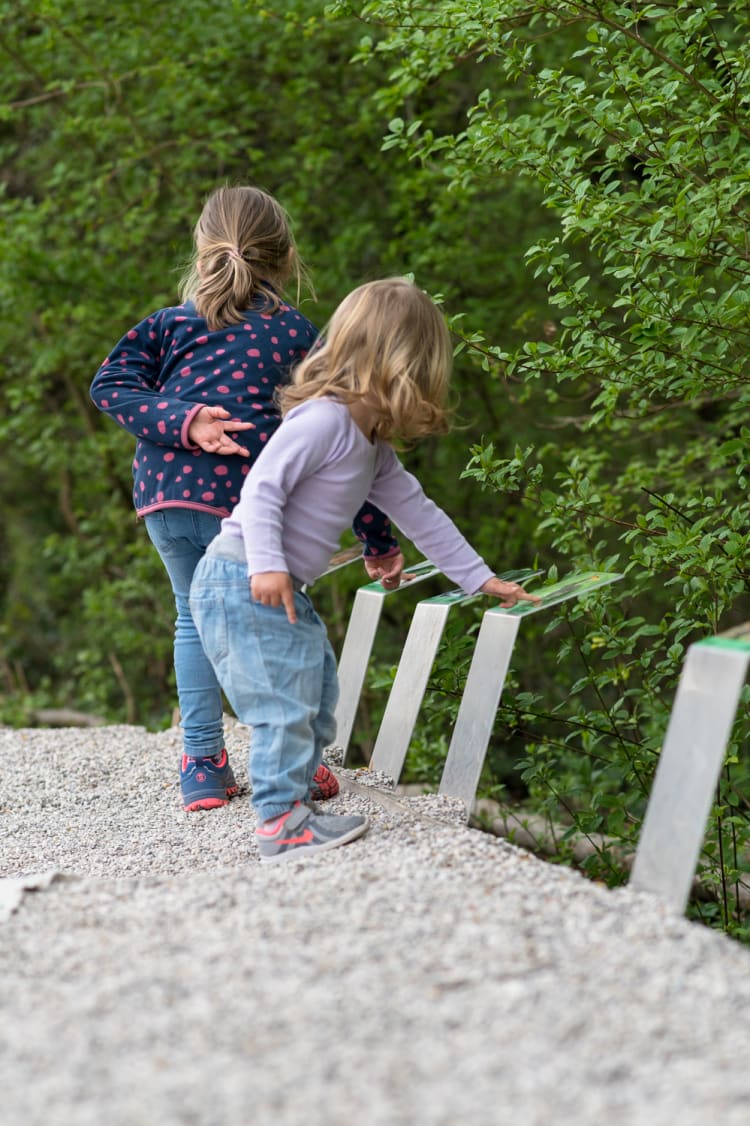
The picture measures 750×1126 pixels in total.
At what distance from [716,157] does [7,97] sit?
5022mm

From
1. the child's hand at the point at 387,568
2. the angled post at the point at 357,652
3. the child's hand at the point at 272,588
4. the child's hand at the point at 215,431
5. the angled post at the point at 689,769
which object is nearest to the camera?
the angled post at the point at 689,769

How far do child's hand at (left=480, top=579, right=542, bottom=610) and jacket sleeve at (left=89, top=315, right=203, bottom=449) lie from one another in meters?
0.89

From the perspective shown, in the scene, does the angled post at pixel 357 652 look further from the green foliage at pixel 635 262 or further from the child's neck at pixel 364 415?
the child's neck at pixel 364 415

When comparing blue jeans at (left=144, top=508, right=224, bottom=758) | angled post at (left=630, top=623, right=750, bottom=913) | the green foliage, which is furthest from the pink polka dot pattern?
angled post at (left=630, top=623, right=750, bottom=913)

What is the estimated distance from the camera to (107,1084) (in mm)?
1672

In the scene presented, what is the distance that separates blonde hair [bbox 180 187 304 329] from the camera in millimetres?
3445

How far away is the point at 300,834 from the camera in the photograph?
2965mm

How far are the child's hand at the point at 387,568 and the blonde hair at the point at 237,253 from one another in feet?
→ 2.62

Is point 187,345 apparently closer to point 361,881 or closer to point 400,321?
point 400,321

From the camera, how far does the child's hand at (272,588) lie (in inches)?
114

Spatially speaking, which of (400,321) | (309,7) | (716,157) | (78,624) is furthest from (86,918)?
(78,624)

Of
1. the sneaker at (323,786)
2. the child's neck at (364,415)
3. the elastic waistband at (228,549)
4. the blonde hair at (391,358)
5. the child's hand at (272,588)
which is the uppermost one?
the blonde hair at (391,358)

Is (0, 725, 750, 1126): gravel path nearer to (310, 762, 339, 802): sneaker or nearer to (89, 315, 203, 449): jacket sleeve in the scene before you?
(310, 762, 339, 802): sneaker

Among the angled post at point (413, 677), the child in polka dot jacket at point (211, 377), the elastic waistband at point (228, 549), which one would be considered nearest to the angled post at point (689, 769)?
the elastic waistband at point (228, 549)
